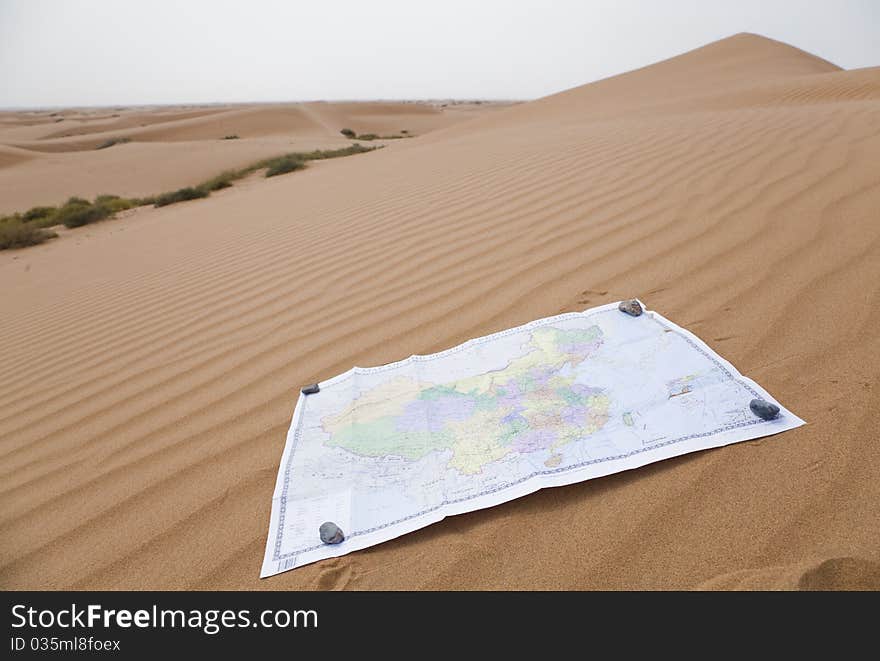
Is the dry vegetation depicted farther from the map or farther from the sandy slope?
the map

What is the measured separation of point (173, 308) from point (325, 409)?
77.6 inches

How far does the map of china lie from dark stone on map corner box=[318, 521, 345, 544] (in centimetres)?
31

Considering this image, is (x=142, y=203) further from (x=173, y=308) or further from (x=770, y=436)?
(x=770, y=436)

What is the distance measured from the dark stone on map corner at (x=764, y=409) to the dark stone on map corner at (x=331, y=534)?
4.01ft

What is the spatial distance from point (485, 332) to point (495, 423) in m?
0.65

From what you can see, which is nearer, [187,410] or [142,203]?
[187,410]

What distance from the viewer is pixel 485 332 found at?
220cm

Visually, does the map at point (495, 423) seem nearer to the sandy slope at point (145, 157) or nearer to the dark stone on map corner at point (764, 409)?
the dark stone on map corner at point (764, 409)

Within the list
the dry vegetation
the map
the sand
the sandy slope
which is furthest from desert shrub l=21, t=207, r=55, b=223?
the map

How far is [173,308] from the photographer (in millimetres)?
3242

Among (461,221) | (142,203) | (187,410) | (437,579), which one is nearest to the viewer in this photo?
(437,579)

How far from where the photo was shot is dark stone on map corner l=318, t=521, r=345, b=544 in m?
1.30

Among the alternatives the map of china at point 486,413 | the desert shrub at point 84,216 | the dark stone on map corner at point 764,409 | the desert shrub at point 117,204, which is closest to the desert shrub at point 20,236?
the desert shrub at point 84,216
